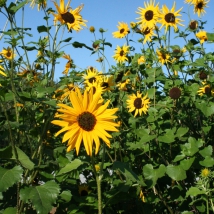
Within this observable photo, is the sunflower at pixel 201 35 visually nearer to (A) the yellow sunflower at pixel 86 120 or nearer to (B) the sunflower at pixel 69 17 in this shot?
(B) the sunflower at pixel 69 17

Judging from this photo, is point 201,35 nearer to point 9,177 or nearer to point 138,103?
point 138,103

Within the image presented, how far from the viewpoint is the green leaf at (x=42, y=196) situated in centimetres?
204

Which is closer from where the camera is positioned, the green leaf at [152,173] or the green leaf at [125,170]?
the green leaf at [125,170]

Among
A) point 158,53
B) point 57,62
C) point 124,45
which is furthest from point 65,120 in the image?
point 124,45

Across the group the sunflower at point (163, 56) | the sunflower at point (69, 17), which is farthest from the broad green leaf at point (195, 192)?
the sunflower at point (163, 56)

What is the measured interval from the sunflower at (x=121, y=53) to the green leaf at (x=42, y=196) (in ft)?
9.80

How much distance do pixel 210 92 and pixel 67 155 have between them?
1427mm

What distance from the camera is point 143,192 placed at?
125 inches

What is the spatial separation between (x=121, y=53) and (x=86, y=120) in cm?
301

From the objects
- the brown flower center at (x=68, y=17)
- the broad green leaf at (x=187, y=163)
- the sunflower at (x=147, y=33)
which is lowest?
the broad green leaf at (x=187, y=163)

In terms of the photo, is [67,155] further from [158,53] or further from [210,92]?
[158,53]

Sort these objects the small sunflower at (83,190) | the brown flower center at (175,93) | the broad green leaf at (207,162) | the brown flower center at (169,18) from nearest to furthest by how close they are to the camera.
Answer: the broad green leaf at (207,162) < the small sunflower at (83,190) < the brown flower center at (175,93) < the brown flower center at (169,18)

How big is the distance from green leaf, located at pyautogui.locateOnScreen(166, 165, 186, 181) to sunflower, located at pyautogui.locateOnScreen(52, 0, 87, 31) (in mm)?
1144

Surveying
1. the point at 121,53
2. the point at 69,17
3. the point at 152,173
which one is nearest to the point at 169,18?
the point at 121,53
